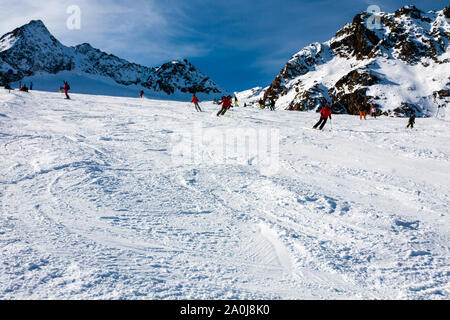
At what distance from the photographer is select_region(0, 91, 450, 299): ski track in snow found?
2.95m

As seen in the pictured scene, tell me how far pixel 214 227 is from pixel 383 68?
163 m

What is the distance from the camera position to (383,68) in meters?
135

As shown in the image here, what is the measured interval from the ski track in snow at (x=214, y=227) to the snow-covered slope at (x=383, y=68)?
127760mm

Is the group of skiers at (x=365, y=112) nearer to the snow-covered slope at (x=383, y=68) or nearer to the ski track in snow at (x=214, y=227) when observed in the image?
the ski track in snow at (x=214, y=227)

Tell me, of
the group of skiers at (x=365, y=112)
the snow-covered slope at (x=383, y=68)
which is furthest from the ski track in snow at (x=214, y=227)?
the snow-covered slope at (x=383, y=68)

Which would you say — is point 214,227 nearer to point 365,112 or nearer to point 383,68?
point 365,112

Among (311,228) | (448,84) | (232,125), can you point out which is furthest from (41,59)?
(448,84)

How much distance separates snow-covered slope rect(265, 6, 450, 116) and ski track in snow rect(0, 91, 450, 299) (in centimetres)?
12776

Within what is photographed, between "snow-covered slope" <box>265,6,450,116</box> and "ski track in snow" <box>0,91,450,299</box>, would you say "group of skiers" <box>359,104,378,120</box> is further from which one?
"snow-covered slope" <box>265,6,450,116</box>

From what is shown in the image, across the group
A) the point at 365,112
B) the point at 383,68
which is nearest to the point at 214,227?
the point at 365,112

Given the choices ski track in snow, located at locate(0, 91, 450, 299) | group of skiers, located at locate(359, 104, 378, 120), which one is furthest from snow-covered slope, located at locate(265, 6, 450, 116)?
ski track in snow, located at locate(0, 91, 450, 299)

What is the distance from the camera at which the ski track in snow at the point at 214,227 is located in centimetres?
295

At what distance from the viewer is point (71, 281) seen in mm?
2797
